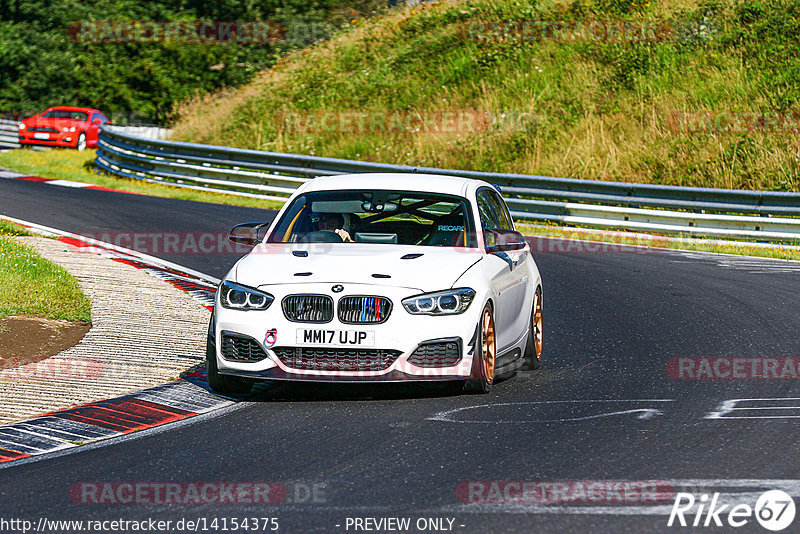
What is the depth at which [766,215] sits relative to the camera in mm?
20781

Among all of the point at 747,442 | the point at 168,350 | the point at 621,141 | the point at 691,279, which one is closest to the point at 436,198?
the point at 168,350

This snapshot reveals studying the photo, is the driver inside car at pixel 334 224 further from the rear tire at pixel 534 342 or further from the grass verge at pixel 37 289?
the grass verge at pixel 37 289

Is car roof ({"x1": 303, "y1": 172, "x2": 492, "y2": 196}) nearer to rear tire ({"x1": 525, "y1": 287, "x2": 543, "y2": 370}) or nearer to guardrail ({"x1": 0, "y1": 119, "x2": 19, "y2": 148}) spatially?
rear tire ({"x1": 525, "y1": 287, "x2": 543, "y2": 370})

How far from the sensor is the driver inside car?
9.38m

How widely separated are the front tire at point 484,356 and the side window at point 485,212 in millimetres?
1212

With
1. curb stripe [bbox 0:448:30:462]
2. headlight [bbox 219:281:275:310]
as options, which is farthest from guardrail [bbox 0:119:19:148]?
curb stripe [bbox 0:448:30:462]

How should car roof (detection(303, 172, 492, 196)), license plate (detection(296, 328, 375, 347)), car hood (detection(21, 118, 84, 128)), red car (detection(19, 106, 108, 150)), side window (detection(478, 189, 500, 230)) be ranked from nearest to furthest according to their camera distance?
license plate (detection(296, 328, 375, 347))
car roof (detection(303, 172, 492, 196))
side window (detection(478, 189, 500, 230))
red car (detection(19, 106, 108, 150))
car hood (detection(21, 118, 84, 128))

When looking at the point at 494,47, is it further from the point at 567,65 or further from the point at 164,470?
the point at 164,470

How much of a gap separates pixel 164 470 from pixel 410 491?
139 centimetres

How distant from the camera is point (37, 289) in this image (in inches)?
456

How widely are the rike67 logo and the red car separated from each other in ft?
116

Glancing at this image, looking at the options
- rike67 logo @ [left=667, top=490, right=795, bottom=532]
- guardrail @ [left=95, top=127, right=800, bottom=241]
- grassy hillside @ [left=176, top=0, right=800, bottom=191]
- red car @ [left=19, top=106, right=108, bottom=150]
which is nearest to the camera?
rike67 logo @ [left=667, top=490, right=795, bottom=532]

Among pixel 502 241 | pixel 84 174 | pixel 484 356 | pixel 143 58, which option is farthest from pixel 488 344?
pixel 143 58

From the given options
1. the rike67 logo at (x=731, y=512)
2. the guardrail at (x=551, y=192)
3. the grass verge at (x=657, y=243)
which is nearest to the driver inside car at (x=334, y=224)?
the rike67 logo at (x=731, y=512)
